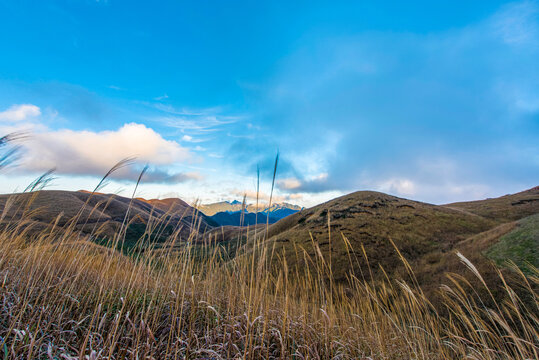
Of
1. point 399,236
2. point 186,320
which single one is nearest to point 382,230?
point 399,236

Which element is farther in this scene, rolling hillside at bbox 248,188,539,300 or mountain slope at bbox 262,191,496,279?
mountain slope at bbox 262,191,496,279

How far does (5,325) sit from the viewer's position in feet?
9.52

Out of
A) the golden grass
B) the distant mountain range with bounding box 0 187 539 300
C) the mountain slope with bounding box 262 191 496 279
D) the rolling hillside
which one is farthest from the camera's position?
the mountain slope with bounding box 262 191 496 279

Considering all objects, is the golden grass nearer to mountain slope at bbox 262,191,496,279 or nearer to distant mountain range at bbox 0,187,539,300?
distant mountain range at bbox 0,187,539,300

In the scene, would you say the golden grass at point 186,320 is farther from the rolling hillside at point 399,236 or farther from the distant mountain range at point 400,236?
the rolling hillside at point 399,236

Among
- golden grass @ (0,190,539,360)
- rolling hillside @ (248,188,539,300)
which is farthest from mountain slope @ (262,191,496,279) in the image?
golden grass @ (0,190,539,360)

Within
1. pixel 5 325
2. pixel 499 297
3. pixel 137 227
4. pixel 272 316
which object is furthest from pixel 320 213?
pixel 137 227

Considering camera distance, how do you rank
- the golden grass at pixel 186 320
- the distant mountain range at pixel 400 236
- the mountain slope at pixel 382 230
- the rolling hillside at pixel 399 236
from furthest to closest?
the mountain slope at pixel 382 230, the rolling hillside at pixel 399 236, the distant mountain range at pixel 400 236, the golden grass at pixel 186 320

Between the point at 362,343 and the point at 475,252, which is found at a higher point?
the point at 475,252

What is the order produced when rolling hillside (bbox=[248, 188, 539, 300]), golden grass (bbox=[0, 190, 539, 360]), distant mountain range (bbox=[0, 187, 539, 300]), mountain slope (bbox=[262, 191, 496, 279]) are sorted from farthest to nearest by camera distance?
mountain slope (bbox=[262, 191, 496, 279]), rolling hillside (bbox=[248, 188, 539, 300]), distant mountain range (bbox=[0, 187, 539, 300]), golden grass (bbox=[0, 190, 539, 360])

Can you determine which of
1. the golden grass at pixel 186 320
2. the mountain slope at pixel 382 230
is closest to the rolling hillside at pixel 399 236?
the mountain slope at pixel 382 230

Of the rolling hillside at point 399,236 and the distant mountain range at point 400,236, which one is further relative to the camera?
the rolling hillside at point 399,236

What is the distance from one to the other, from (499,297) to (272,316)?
10305 millimetres

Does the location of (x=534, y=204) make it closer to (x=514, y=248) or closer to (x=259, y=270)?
(x=514, y=248)
